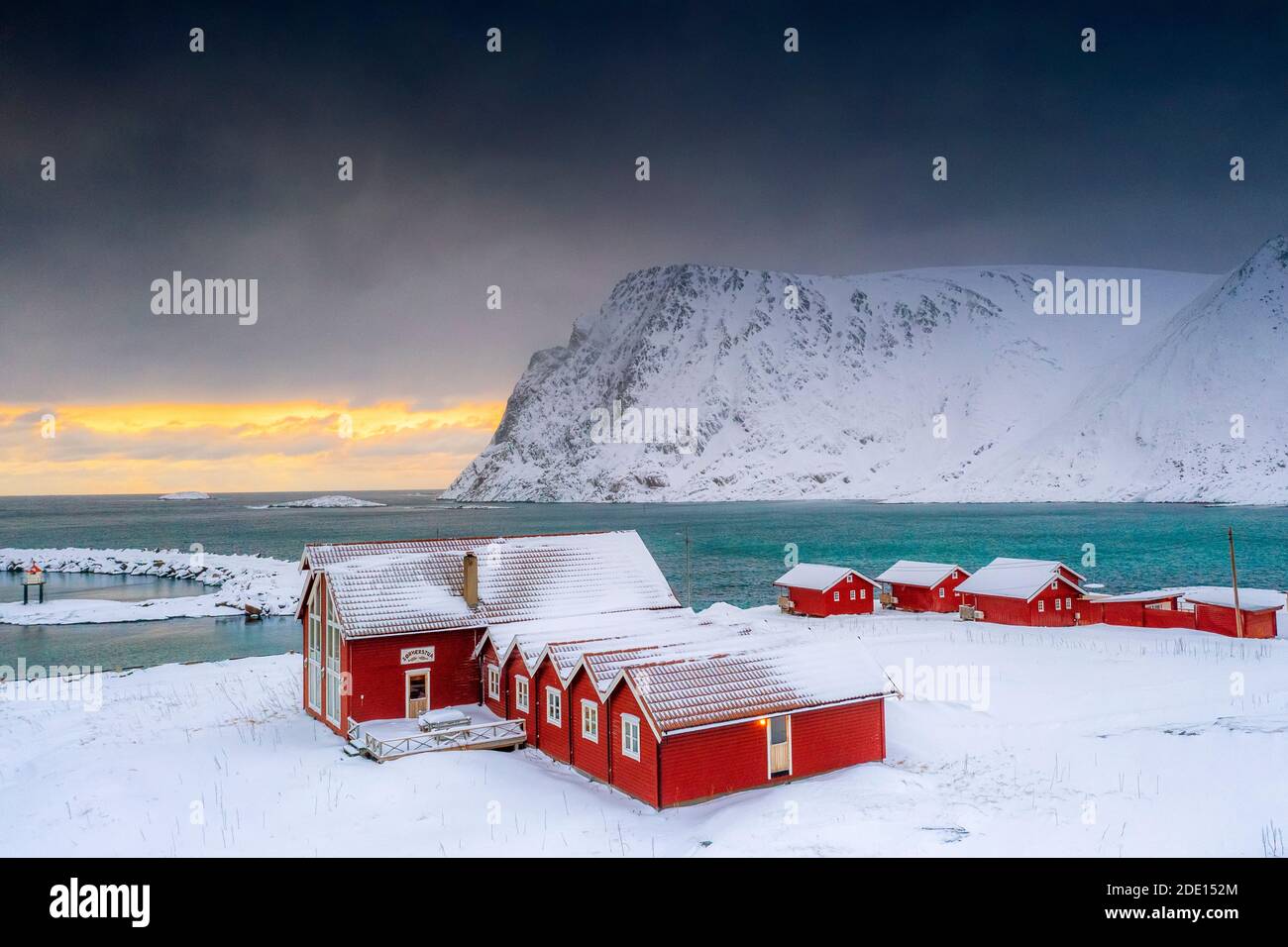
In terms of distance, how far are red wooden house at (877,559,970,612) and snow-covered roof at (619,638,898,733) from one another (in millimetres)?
39230

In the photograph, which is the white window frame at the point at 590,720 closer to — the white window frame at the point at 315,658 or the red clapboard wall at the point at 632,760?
the red clapboard wall at the point at 632,760

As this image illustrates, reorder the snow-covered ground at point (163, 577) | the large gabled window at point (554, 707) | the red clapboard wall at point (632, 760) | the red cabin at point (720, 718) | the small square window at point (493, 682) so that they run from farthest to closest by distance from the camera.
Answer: the snow-covered ground at point (163, 577)
the small square window at point (493, 682)
the large gabled window at point (554, 707)
the red cabin at point (720, 718)
the red clapboard wall at point (632, 760)

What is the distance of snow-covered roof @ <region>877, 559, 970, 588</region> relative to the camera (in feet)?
207

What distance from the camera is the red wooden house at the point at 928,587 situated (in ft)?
206

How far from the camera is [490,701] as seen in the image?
2895 centimetres

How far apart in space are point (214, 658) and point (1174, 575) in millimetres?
85989

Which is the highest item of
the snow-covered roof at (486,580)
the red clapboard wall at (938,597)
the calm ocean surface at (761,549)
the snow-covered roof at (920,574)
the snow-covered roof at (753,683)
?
the snow-covered roof at (486,580)

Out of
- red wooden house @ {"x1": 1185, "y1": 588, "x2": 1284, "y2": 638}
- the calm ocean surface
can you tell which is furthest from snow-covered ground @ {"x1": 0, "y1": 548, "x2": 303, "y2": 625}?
red wooden house @ {"x1": 1185, "y1": 588, "x2": 1284, "y2": 638}

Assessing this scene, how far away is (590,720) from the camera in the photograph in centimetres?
2409

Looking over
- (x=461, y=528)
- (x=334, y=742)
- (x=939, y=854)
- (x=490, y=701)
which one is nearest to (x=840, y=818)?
(x=939, y=854)

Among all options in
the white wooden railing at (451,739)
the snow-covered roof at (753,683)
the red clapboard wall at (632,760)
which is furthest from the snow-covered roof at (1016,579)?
the red clapboard wall at (632,760)

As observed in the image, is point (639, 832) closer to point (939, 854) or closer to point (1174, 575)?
point (939, 854)

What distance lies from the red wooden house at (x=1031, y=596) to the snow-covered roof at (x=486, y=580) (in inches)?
1246

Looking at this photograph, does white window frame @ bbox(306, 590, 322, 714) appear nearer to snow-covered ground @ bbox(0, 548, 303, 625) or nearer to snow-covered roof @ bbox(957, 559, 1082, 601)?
snow-covered ground @ bbox(0, 548, 303, 625)
